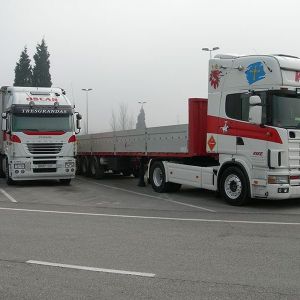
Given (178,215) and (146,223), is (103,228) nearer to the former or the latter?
(146,223)

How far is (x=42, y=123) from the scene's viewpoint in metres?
18.6

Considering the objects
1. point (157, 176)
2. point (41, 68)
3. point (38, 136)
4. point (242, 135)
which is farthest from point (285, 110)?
point (41, 68)

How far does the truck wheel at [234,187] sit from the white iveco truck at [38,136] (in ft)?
25.1

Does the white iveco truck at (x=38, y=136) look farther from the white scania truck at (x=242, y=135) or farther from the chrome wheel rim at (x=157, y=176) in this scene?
the white scania truck at (x=242, y=135)

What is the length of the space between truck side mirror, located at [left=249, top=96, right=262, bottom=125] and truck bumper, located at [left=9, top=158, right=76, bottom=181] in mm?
8893

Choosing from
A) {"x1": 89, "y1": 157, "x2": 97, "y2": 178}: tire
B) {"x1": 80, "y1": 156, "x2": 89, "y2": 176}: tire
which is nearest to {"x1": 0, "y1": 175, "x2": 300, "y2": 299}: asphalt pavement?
{"x1": 89, "y1": 157, "x2": 97, "y2": 178}: tire

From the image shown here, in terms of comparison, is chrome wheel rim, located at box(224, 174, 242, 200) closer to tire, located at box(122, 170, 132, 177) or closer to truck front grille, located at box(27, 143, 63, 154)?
truck front grille, located at box(27, 143, 63, 154)

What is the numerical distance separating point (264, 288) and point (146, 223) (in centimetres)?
480

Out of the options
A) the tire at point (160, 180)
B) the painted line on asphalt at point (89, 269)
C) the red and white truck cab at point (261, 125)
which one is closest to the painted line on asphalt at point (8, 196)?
the tire at point (160, 180)

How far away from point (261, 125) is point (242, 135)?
29.2 inches

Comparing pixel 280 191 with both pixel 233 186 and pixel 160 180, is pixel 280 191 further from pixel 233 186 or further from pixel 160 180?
pixel 160 180

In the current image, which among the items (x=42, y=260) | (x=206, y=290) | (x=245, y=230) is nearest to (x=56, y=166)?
(x=245, y=230)

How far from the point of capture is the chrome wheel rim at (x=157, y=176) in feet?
52.1

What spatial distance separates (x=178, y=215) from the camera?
438 inches
